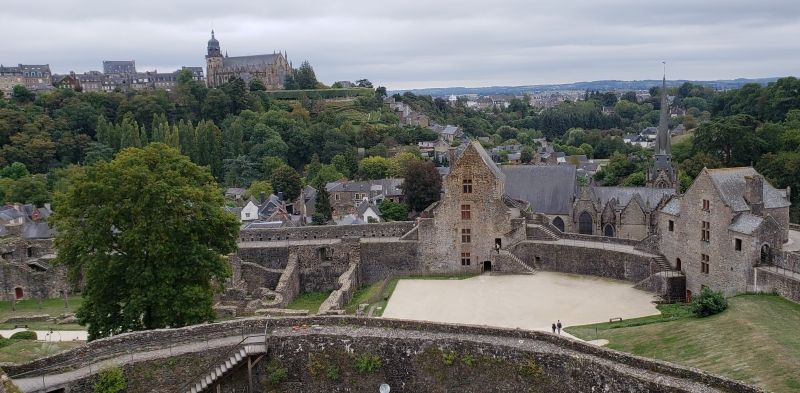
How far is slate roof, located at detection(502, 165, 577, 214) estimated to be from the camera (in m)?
46.2

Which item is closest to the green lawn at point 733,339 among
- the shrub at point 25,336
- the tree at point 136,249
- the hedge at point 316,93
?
the tree at point 136,249

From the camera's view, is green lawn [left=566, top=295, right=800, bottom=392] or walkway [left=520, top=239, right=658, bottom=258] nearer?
green lawn [left=566, top=295, right=800, bottom=392]

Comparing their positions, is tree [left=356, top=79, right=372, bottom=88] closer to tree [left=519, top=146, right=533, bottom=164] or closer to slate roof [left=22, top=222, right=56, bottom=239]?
tree [left=519, top=146, right=533, bottom=164]

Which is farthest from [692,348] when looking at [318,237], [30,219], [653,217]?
[30,219]

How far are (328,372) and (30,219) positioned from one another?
166 ft

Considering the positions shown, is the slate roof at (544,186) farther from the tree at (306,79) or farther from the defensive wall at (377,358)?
the tree at (306,79)

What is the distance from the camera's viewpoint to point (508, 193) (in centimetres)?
4725

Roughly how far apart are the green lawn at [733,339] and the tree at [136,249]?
44.3 ft

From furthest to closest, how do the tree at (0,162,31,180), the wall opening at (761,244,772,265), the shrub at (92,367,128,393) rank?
the tree at (0,162,31,180) < the wall opening at (761,244,772,265) < the shrub at (92,367,128,393)

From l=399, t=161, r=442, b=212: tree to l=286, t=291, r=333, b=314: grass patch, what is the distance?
79.6 ft

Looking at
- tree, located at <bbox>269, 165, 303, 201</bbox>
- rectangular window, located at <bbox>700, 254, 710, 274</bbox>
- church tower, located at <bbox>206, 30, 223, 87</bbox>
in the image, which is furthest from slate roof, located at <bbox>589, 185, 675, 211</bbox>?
church tower, located at <bbox>206, 30, 223, 87</bbox>

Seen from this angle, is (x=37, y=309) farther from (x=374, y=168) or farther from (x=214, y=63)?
(x=214, y=63)

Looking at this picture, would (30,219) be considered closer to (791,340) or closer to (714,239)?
(714,239)

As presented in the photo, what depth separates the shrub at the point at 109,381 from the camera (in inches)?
663
